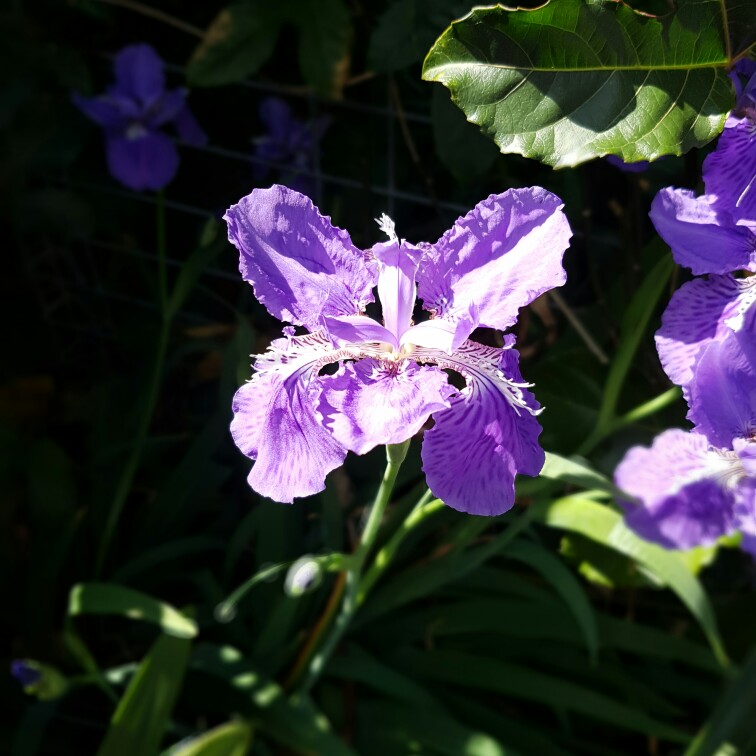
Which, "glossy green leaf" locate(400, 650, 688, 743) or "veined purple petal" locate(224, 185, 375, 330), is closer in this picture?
"veined purple petal" locate(224, 185, 375, 330)

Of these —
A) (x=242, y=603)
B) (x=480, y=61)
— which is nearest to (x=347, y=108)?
(x=242, y=603)

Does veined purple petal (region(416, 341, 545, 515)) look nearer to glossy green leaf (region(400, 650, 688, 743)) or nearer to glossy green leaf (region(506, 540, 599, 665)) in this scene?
glossy green leaf (region(506, 540, 599, 665))


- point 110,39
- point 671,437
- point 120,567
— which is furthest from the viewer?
point 110,39

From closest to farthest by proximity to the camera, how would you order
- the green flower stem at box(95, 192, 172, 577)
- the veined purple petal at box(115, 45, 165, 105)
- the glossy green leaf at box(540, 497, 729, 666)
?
the glossy green leaf at box(540, 497, 729, 666), the green flower stem at box(95, 192, 172, 577), the veined purple petal at box(115, 45, 165, 105)

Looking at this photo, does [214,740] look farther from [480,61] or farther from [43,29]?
[43,29]

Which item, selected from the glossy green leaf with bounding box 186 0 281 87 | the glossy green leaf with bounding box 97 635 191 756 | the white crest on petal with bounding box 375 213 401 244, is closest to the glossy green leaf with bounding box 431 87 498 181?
the glossy green leaf with bounding box 186 0 281 87

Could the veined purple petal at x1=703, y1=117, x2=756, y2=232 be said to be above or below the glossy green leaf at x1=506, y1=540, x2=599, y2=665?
above

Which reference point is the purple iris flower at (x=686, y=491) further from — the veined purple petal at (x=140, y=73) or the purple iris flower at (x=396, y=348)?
the veined purple petal at (x=140, y=73)
